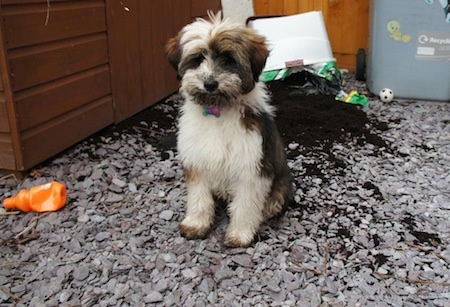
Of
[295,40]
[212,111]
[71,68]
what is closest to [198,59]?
[212,111]

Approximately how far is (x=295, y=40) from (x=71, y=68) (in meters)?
2.64

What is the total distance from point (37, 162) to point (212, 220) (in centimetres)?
141

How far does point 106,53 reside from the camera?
164 inches

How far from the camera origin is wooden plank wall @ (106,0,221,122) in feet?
14.1

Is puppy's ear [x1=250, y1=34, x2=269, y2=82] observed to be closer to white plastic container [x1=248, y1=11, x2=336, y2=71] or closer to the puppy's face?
the puppy's face

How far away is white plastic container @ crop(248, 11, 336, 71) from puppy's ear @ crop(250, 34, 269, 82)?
2.85 metres

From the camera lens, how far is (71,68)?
3713 mm

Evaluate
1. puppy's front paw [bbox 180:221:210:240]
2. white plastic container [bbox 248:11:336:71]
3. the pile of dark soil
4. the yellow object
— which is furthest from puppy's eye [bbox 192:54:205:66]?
white plastic container [bbox 248:11:336:71]

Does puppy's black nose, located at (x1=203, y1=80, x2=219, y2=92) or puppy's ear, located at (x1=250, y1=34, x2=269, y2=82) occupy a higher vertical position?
puppy's ear, located at (x1=250, y1=34, x2=269, y2=82)

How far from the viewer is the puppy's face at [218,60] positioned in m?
2.37

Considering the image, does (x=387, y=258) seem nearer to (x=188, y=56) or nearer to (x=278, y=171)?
(x=278, y=171)

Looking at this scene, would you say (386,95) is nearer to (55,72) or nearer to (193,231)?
(193,231)

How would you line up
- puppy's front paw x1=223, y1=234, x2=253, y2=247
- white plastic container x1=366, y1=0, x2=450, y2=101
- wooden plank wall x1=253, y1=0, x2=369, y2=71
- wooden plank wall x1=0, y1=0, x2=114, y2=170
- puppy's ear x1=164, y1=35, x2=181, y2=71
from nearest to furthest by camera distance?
puppy's ear x1=164, y1=35, x2=181, y2=71 → puppy's front paw x1=223, y1=234, x2=253, y2=247 → wooden plank wall x1=0, y1=0, x2=114, y2=170 → white plastic container x1=366, y1=0, x2=450, y2=101 → wooden plank wall x1=253, y1=0, x2=369, y2=71

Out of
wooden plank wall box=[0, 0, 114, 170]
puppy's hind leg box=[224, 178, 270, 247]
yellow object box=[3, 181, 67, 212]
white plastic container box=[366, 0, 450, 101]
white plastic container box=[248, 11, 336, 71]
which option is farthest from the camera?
white plastic container box=[248, 11, 336, 71]
